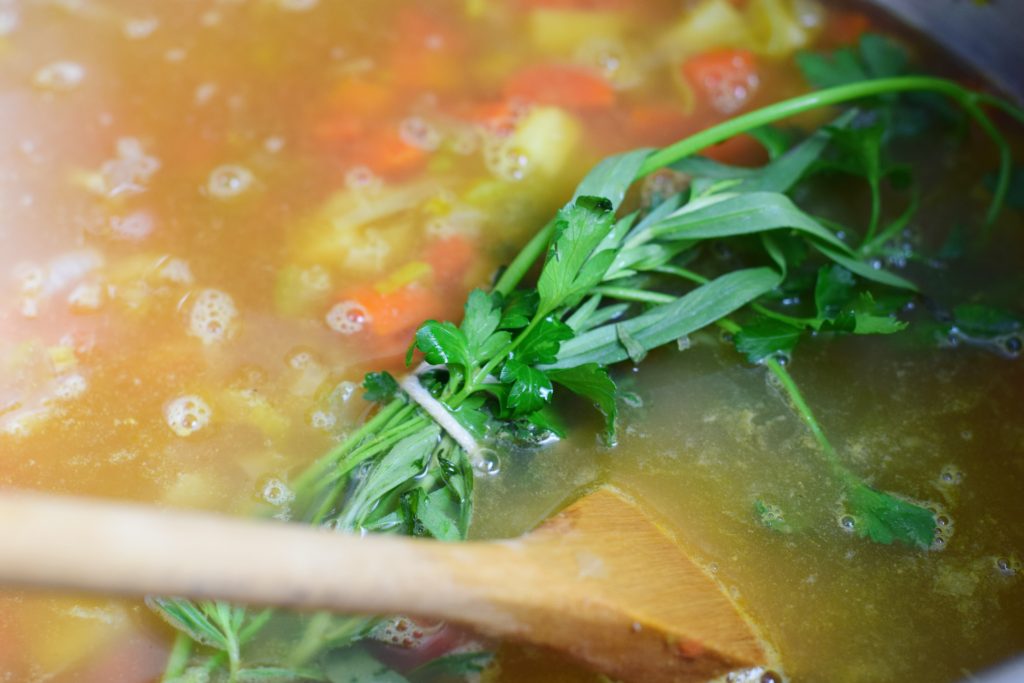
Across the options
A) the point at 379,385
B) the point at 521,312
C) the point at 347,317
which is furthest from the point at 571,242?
the point at 347,317

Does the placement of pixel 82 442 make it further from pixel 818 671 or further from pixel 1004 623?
pixel 1004 623

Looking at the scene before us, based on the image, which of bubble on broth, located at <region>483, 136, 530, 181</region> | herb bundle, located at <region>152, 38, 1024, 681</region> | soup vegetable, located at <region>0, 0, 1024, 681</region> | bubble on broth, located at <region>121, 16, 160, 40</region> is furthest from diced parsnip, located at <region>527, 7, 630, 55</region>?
bubble on broth, located at <region>121, 16, 160, 40</region>

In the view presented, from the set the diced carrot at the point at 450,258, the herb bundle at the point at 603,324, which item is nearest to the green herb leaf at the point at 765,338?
the herb bundle at the point at 603,324

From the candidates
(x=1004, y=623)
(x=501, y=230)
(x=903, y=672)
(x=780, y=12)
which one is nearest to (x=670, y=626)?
(x=903, y=672)

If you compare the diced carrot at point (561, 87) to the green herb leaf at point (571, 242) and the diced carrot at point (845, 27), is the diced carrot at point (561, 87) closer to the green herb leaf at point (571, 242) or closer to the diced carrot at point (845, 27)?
the diced carrot at point (845, 27)

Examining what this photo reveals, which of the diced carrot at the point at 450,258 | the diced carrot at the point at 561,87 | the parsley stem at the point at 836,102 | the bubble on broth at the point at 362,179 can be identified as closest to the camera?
the parsley stem at the point at 836,102

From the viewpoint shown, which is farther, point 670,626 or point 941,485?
point 941,485
